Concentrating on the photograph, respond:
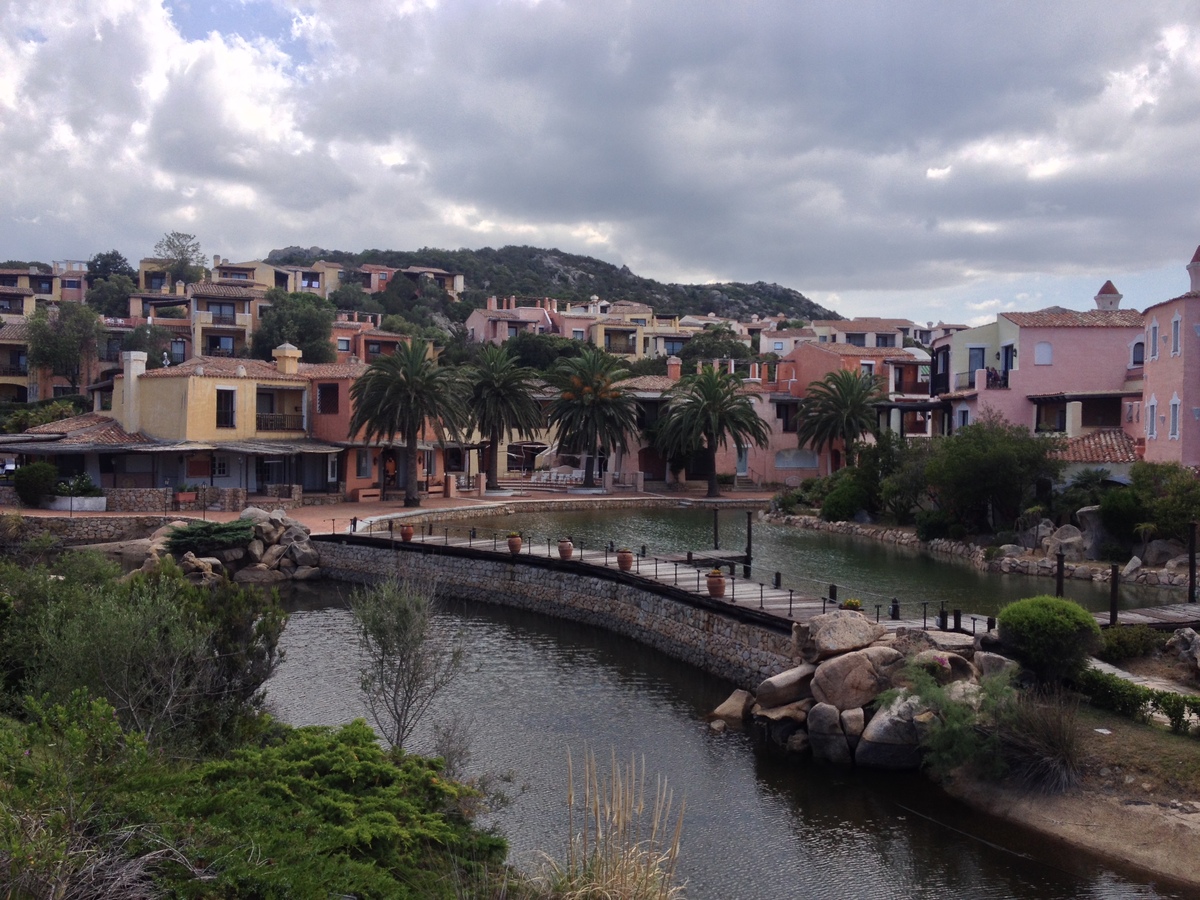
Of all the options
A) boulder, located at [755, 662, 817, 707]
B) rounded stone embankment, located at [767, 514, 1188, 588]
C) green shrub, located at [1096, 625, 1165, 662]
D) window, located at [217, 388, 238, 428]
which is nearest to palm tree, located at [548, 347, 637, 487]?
rounded stone embankment, located at [767, 514, 1188, 588]

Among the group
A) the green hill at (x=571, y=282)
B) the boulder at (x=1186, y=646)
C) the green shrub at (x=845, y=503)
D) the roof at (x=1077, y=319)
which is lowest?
the boulder at (x=1186, y=646)

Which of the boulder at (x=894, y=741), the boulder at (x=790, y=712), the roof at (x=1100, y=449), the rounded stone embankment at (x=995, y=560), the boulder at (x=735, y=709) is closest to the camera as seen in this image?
the boulder at (x=894, y=741)

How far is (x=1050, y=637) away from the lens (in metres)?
19.4

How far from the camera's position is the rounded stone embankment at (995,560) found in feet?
110

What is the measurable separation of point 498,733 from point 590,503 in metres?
37.7

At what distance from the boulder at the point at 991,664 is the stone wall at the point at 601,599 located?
4246 mm

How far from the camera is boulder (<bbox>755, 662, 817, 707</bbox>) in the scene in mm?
21094

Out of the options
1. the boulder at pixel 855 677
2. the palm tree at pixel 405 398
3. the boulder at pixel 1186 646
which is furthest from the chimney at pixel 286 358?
the boulder at pixel 1186 646

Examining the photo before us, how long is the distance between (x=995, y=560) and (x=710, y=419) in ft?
76.8

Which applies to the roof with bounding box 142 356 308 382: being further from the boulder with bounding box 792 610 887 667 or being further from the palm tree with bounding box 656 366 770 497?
the boulder with bounding box 792 610 887 667

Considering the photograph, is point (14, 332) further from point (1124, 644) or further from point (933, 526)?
point (1124, 644)

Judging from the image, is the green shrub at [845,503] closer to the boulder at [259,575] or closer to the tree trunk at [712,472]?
the tree trunk at [712,472]

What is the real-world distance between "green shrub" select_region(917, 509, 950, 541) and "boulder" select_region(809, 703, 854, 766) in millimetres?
26334

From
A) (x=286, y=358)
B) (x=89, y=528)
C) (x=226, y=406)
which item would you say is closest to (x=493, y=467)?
(x=286, y=358)
